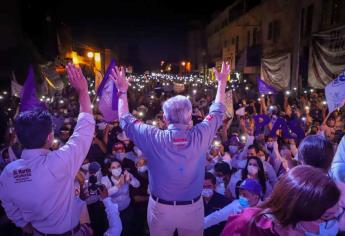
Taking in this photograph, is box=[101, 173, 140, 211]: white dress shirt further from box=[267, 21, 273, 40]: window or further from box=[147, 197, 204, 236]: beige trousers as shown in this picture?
box=[267, 21, 273, 40]: window

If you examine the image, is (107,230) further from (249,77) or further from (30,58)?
(249,77)

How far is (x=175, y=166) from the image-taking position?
3070 millimetres

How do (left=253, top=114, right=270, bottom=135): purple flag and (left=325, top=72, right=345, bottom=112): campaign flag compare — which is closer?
(left=325, top=72, right=345, bottom=112): campaign flag

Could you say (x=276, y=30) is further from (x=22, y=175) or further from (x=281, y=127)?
(x=22, y=175)

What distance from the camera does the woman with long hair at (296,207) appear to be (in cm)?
172

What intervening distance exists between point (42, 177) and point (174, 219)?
1214 mm

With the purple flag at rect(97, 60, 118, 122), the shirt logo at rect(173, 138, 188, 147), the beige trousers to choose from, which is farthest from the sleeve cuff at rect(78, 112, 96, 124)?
the purple flag at rect(97, 60, 118, 122)

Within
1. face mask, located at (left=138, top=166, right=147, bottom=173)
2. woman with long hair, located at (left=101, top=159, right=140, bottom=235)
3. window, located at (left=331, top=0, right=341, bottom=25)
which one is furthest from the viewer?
window, located at (left=331, top=0, right=341, bottom=25)

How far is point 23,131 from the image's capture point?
247 cm

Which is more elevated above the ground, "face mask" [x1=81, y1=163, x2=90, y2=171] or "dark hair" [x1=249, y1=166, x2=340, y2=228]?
"dark hair" [x1=249, y1=166, x2=340, y2=228]

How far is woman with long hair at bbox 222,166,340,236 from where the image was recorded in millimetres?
1723

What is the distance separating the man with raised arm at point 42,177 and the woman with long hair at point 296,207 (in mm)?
1253

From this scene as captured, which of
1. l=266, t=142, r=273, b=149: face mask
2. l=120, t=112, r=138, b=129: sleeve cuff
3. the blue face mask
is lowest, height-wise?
l=266, t=142, r=273, b=149: face mask

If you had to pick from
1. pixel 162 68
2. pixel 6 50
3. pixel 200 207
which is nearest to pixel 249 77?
pixel 6 50
